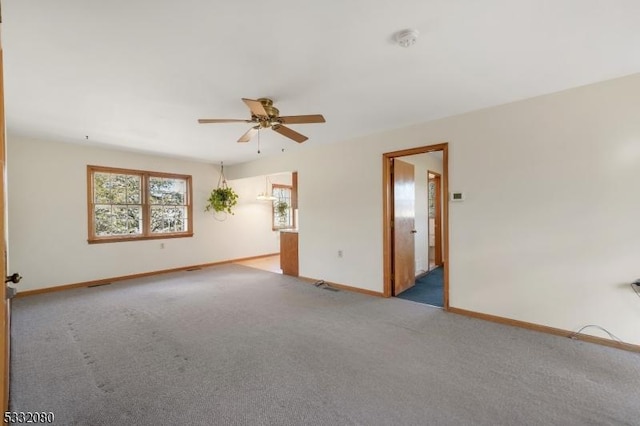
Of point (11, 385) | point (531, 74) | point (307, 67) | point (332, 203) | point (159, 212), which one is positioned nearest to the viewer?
point (11, 385)

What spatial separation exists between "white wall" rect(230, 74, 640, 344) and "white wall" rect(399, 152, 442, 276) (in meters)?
1.64

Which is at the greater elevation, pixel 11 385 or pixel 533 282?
pixel 533 282

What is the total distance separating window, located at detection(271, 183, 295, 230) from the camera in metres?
8.32

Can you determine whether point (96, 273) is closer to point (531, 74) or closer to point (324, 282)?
point (324, 282)

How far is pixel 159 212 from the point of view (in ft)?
19.6

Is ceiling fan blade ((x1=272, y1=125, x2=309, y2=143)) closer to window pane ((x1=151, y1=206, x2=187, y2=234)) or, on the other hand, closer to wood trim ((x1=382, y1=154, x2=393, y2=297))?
wood trim ((x1=382, y1=154, x2=393, y2=297))

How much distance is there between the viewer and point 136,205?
5.64 m

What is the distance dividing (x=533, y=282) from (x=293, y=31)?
330 cm

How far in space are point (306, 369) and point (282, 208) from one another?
20.6 feet

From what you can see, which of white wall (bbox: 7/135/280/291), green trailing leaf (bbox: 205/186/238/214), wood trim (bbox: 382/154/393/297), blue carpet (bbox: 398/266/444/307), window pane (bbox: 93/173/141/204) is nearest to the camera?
blue carpet (bbox: 398/266/444/307)

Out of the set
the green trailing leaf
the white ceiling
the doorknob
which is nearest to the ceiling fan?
the white ceiling

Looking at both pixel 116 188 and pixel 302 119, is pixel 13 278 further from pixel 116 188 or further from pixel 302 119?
pixel 116 188

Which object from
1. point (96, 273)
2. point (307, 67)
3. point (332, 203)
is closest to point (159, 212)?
point (96, 273)

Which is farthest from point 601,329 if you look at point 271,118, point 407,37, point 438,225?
point 438,225
